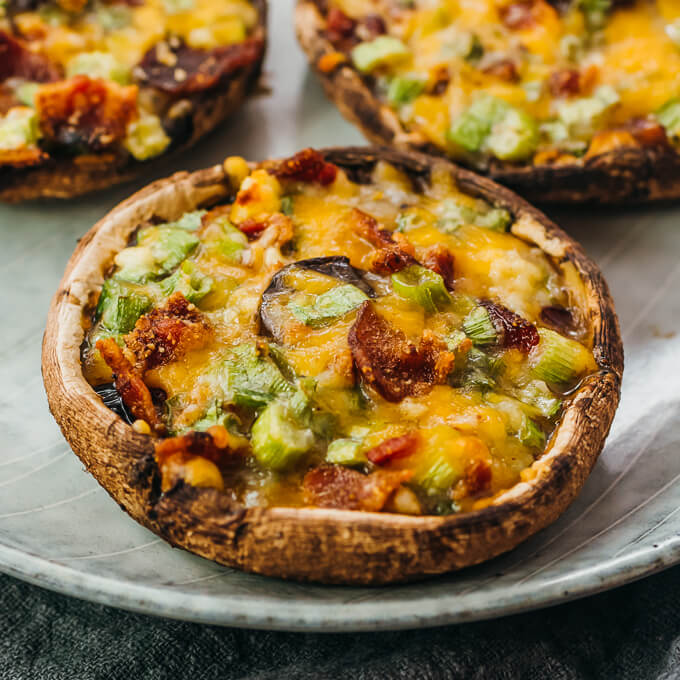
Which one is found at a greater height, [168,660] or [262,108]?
[262,108]

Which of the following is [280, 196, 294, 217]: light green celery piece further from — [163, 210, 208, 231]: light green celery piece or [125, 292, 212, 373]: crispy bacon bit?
[125, 292, 212, 373]: crispy bacon bit

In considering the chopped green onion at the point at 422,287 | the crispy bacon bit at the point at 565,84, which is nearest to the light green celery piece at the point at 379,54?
the crispy bacon bit at the point at 565,84

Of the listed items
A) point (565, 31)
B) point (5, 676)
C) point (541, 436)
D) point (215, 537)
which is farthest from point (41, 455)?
point (565, 31)

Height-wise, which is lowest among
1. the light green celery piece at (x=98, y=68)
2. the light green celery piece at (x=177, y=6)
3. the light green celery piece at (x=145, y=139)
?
the light green celery piece at (x=145, y=139)

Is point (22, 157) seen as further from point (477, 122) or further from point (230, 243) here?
point (477, 122)

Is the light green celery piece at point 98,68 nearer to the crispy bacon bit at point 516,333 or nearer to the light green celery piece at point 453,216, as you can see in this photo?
the light green celery piece at point 453,216

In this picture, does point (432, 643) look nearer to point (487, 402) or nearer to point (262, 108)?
point (487, 402)
